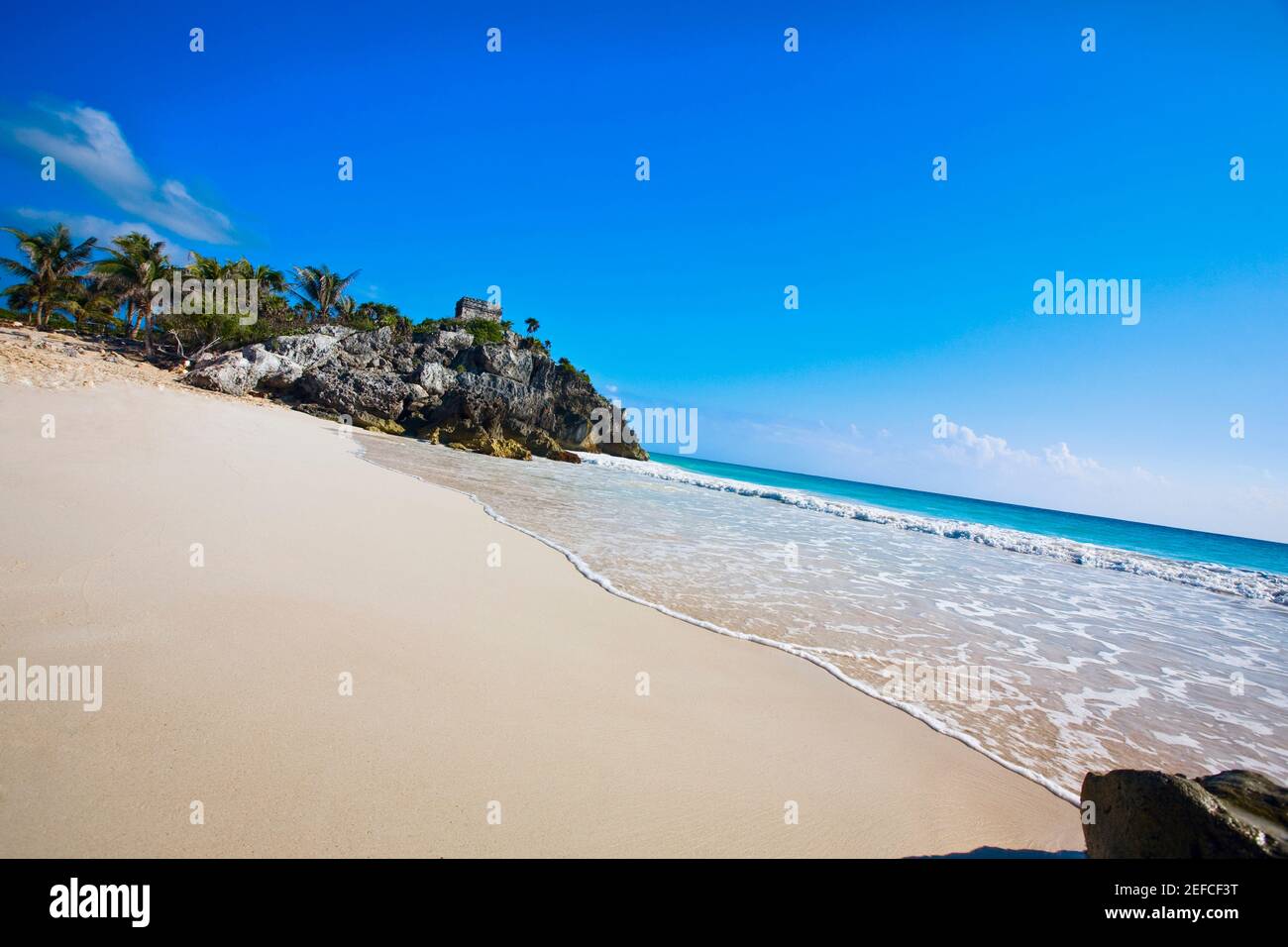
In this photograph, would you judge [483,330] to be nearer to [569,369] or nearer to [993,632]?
[569,369]

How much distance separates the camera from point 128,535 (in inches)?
194

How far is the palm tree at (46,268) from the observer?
1367 inches

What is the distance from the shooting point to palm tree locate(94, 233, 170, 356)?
32.7 metres

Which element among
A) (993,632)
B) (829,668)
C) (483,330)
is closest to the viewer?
(829,668)

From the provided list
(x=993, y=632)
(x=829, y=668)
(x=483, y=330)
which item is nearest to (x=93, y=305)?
(x=483, y=330)

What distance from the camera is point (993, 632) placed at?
729 centimetres

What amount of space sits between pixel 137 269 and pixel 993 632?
163ft

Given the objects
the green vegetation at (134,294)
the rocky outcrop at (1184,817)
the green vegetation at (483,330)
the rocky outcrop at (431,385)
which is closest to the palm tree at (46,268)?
the green vegetation at (134,294)

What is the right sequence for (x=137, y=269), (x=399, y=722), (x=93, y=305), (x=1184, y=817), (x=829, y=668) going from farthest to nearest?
(x=93, y=305)
(x=137, y=269)
(x=829, y=668)
(x=399, y=722)
(x=1184, y=817)

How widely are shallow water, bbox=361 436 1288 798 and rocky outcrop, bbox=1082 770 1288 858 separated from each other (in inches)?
61.1

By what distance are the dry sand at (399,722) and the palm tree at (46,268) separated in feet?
158

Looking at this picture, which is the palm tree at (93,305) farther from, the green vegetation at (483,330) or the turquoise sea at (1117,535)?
the turquoise sea at (1117,535)

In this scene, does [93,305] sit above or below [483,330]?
below
